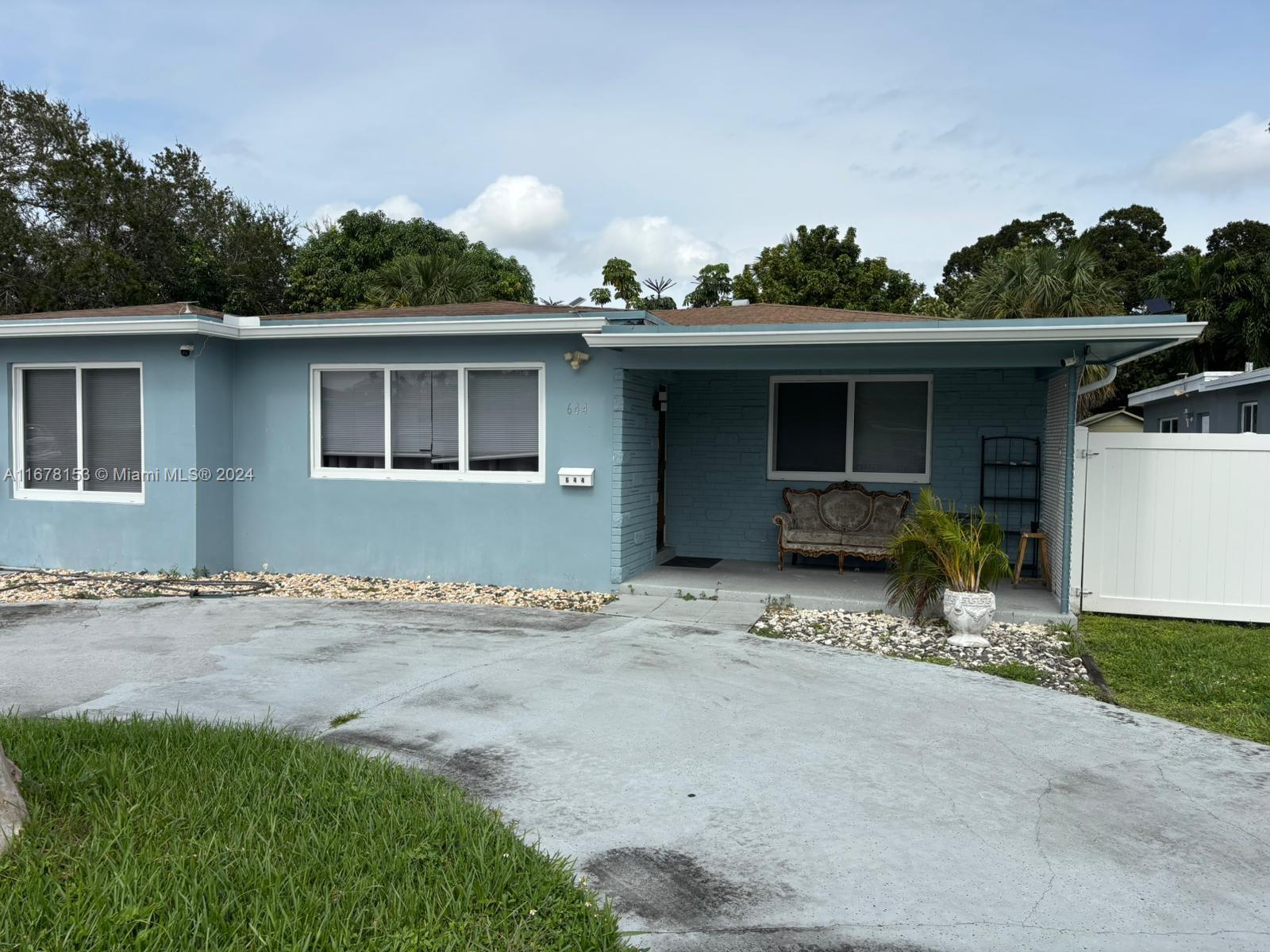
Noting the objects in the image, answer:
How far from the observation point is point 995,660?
6980 mm

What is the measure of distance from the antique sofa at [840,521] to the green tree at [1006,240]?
29251 millimetres

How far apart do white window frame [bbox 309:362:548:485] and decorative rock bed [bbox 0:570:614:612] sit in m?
1.09

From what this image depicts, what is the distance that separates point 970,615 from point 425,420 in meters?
5.73

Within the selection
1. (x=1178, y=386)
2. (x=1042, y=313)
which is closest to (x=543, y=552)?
(x=1042, y=313)

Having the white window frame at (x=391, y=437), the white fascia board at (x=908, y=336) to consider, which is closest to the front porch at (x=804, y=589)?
the white window frame at (x=391, y=437)

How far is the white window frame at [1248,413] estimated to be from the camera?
1541cm

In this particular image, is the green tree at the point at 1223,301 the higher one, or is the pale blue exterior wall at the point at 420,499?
the green tree at the point at 1223,301

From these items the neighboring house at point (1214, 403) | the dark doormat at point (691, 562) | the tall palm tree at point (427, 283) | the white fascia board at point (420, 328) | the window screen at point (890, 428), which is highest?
the tall palm tree at point (427, 283)

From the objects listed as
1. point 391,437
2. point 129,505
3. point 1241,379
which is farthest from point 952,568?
point 1241,379

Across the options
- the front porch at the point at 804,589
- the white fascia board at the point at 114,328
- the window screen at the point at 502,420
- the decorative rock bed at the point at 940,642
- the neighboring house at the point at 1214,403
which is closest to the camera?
the decorative rock bed at the point at 940,642

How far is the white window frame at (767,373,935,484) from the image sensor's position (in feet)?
34.3

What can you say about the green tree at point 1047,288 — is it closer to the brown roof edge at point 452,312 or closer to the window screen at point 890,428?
the window screen at point 890,428

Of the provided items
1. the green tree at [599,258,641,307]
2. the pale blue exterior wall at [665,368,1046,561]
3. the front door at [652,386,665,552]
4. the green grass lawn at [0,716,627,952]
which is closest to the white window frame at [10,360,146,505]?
the front door at [652,386,665,552]

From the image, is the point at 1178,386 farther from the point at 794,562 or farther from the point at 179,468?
the point at 179,468
